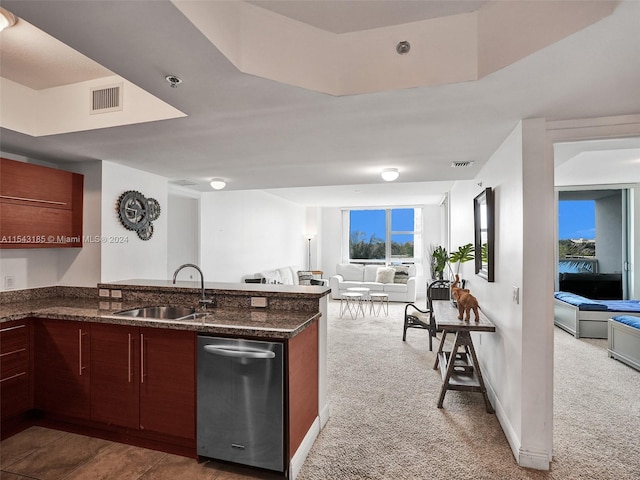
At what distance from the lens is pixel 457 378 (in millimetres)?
3004

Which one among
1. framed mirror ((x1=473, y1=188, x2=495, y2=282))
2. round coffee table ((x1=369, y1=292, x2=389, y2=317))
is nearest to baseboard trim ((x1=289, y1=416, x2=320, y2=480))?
framed mirror ((x1=473, y1=188, x2=495, y2=282))

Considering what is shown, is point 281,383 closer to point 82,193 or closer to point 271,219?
point 82,193

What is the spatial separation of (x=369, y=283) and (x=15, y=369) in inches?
277

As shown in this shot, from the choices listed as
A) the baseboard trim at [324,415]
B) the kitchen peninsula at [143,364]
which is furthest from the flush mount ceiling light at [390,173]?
the baseboard trim at [324,415]

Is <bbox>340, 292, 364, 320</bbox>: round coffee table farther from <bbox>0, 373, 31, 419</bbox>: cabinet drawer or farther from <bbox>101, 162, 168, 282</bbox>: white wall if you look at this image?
<bbox>0, 373, 31, 419</bbox>: cabinet drawer

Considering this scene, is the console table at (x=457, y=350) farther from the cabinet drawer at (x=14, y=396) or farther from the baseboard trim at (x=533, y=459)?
the cabinet drawer at (x=14, y=396)

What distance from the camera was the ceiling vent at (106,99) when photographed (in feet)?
7.59

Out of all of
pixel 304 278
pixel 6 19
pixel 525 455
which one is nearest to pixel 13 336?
pixel 6 19

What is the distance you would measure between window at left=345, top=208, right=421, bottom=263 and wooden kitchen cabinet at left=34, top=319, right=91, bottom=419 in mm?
8152

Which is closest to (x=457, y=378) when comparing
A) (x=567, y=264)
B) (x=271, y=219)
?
(x=567, y=264)

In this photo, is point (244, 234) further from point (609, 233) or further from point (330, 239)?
point (609, 233)

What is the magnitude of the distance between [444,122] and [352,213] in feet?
26.1

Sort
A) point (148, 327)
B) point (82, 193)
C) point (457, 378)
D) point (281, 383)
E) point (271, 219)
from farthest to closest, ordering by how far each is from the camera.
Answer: point (271, 219), point (82, 193), point (457, 378), point (148, 327), point (281, 383)

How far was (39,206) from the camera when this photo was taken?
2.85 metres
